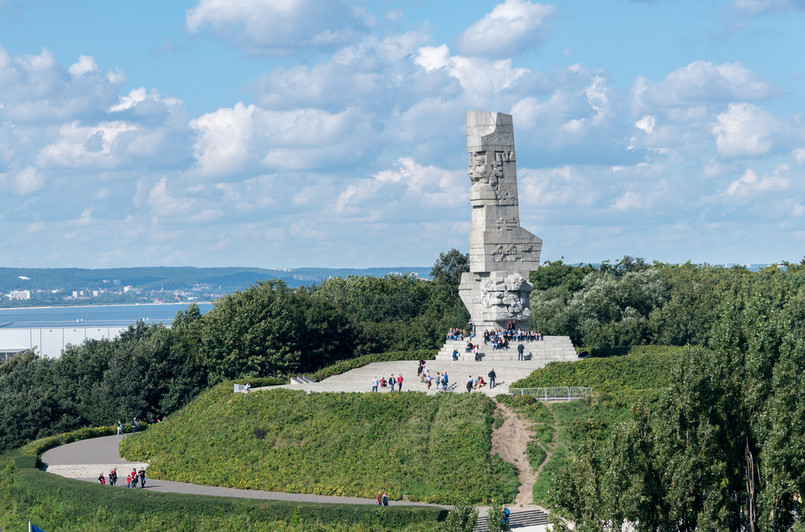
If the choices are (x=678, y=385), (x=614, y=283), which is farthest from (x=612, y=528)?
(x=614, y=283)

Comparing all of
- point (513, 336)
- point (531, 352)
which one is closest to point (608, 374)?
point (531, 352)

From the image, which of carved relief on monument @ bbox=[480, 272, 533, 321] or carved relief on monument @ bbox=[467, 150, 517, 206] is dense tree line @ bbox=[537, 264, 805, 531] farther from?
carved relief on monument @ bbox=[467, 150, 517, 206]

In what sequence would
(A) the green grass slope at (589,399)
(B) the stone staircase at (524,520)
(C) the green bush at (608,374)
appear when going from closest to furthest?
1. (B) the stone staircase at (524,520)
2. (A) the green grass slope at (589,399)
3. (C) the green bush at (608,374)

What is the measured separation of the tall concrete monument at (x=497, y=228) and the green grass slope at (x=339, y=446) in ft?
36.6

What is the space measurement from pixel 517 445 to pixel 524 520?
14.6 ft

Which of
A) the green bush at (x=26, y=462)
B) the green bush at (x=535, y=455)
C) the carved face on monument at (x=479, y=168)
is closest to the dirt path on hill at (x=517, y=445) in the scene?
the green bush at (x=535, y=455)

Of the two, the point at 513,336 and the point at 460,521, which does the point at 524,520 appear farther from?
the point at 513,336

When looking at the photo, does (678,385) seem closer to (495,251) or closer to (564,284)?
(495,251)

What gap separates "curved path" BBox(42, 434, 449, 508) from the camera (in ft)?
115

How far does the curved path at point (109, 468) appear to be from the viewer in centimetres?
3512

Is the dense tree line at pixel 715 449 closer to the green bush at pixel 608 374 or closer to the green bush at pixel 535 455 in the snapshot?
the green bush at pixel 535 455

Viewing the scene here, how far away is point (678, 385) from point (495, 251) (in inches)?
1072

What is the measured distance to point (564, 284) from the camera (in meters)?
74.4

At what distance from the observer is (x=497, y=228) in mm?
51031
